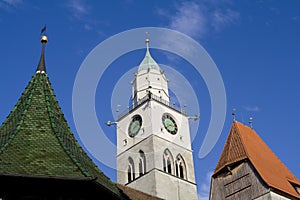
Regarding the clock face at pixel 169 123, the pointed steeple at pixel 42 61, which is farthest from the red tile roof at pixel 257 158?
the pointed steeple at pixel 42 61

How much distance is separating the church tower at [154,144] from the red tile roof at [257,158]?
10.9 m

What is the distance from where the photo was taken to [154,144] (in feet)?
142

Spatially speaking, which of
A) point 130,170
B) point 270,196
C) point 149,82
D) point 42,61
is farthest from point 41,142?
point 149,82

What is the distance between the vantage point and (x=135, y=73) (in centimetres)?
4953

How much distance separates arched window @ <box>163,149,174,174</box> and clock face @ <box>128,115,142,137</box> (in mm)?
2905

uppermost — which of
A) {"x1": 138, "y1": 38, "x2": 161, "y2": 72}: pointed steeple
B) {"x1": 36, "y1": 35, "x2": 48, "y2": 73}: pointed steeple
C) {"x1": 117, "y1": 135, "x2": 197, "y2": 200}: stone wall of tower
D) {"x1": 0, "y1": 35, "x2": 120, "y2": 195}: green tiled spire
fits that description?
{"x1": 138, "y1": 38, "x2": 161, "y2": 72}: pointed steeple

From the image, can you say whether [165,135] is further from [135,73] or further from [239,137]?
[239,137]

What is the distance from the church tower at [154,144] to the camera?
4222 cm

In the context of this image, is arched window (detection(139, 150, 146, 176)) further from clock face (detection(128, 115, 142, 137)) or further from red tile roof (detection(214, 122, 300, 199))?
red tile roof (detection(214, 122, 300, 199))

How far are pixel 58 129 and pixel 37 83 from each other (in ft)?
4.87

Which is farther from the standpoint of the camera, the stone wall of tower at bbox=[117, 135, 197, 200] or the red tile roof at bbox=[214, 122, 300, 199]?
the stone wall of tower at bbox=[117, 135, 197, 200]

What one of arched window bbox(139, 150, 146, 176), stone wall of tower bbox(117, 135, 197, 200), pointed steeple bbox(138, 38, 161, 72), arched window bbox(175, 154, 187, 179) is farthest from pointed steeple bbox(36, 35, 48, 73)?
pointed steeple bbox(138, 38, 161, 72)

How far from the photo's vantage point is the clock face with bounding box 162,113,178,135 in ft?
149

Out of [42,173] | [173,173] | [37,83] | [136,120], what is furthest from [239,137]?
[42,173]
